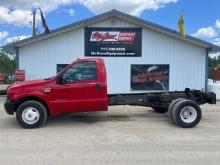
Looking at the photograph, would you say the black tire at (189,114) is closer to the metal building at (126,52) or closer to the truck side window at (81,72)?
the truck side window at (81,72)

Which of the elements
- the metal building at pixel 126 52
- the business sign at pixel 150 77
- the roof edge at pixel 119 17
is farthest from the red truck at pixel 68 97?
the business sign at pixel 150 77

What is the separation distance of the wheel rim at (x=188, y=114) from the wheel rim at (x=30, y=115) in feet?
13.2

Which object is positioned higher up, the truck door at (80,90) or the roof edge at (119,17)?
the roof edge at (119,17)

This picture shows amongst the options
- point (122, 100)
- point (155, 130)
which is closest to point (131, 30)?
point (122, 100)

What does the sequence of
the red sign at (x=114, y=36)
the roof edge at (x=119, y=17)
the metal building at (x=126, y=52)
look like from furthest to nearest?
the red sign at (x=114, y=36) < the metal building at (x=126, y=52) < the roof edge at (x=119, y=17)

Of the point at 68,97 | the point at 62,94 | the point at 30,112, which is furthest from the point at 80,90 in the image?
the point at 30,112

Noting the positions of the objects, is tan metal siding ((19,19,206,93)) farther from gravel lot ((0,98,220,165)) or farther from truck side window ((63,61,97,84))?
truck side window ((63,61,97,84))

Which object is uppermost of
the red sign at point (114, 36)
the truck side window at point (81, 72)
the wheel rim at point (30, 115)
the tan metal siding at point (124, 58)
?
the red sign at point (114, 36)

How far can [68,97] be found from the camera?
11.6 metres

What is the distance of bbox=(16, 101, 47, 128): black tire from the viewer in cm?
1124

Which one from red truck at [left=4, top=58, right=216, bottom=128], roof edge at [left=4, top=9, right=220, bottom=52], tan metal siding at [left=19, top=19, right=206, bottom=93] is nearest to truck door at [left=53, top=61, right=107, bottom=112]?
red truck at [left=4, top=58, right=216, bottom=128]

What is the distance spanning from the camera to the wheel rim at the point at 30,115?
11266mm

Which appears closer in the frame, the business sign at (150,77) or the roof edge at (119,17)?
the roof edge at (119,17)

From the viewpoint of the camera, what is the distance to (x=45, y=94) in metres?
11.5
